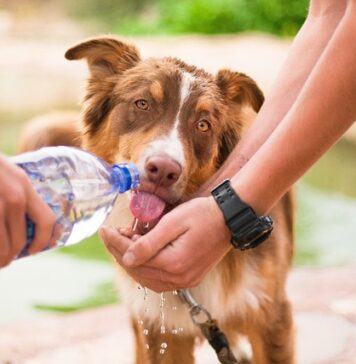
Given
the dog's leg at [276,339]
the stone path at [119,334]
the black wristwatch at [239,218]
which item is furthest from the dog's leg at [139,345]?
the black wristwatch at [239,218]

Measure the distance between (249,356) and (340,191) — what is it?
3.29 meters

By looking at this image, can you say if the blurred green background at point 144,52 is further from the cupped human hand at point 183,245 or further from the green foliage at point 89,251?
the cupped human hand at point 183,245

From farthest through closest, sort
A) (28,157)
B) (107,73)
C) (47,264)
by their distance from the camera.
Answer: (47,264) → (107,73) → (28,157)

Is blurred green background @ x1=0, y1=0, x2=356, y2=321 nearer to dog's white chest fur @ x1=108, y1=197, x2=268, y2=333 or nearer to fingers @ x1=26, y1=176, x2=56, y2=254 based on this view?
dog's white chest fur @ x1=108, y1=197, x2=268, y2=333

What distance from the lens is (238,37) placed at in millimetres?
10758

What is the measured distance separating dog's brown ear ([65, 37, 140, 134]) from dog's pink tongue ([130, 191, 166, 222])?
0.63m

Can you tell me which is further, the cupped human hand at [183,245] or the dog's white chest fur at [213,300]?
the dog's white chest fur at [213,300]

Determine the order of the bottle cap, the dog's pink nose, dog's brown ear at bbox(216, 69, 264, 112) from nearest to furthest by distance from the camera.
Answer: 1. the bottle cap
2. the dog's pink nose
3. dog's brown ear at bbox(216, 69, 264, 112)

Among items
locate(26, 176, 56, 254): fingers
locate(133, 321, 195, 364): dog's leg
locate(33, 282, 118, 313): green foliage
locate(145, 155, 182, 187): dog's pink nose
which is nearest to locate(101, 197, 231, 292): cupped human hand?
locate(145, 155, 182, 187): dog's pink nose

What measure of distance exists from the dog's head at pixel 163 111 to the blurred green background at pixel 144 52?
0.41 m

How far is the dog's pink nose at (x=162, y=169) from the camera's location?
2.33 m

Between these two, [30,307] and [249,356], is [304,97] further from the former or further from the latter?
[30,307]

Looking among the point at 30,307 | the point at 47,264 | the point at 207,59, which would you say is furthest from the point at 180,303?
the point at 207,59

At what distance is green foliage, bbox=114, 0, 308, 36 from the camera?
11.9m
